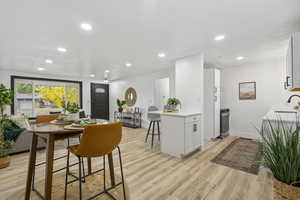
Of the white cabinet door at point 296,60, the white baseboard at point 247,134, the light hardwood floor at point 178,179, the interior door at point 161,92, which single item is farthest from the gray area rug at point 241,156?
the interior door at point 161,92

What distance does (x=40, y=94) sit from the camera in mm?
5672

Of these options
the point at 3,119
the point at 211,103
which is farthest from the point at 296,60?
the point at 3,119

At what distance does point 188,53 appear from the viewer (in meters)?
3.23

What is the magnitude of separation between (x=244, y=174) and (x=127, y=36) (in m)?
3.09

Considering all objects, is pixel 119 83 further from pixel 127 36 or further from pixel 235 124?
pixel 235 124

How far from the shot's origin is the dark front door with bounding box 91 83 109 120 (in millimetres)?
7199

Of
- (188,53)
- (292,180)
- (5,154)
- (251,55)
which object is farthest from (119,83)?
(292,180)

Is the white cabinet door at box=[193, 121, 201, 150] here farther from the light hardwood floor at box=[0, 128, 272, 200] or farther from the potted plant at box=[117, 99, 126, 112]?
the potted plant at box=[117, 99, 126, 112]

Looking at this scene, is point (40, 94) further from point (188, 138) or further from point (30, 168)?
point (188, 138)

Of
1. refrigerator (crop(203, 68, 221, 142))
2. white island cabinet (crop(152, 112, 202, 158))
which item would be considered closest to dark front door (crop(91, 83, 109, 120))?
white island cabinet (crop(152, 112, 202, 158))

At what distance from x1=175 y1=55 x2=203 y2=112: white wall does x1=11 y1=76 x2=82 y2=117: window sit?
4.98 m

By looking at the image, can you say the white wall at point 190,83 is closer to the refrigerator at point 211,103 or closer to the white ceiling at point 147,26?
the white ceiling at point 147,26

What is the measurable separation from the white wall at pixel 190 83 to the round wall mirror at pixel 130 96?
3086mm

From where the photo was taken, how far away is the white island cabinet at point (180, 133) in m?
2.67
